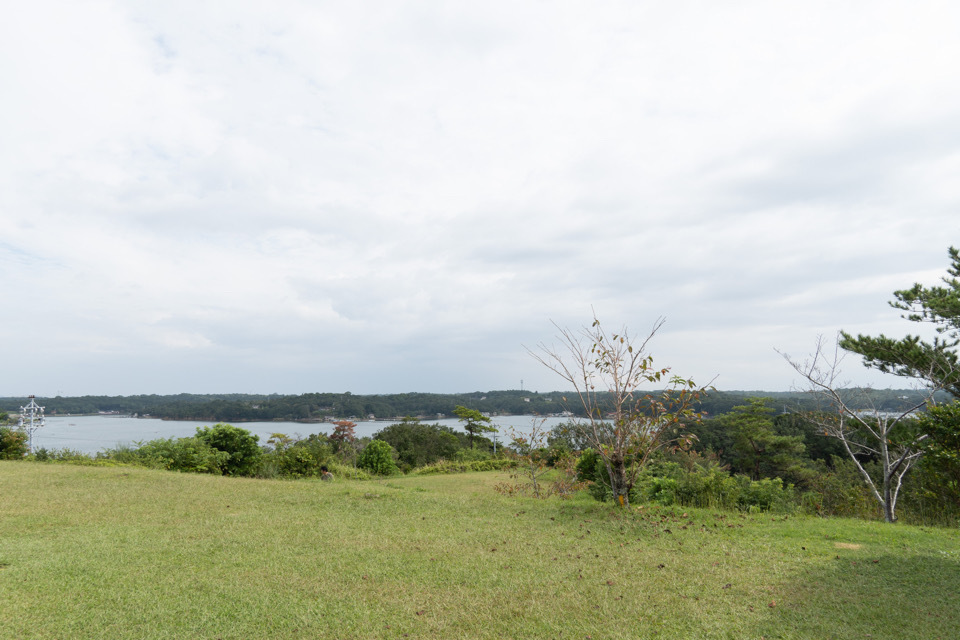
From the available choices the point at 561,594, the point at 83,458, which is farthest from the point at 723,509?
the point at 83,458

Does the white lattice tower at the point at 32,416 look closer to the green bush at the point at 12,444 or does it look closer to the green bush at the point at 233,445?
the green bush at the point at 12,444

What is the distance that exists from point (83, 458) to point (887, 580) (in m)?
16.1

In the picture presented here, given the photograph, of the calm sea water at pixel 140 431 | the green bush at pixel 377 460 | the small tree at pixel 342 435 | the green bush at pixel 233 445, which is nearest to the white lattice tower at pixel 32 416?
the calm sea water at pixel 140 431

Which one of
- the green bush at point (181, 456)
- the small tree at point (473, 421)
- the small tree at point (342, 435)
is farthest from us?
the small tree at point (473, 421)

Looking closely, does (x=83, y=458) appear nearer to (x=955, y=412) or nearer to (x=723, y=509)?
(x=723, y=509)

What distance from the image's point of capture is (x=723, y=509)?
25.1ft

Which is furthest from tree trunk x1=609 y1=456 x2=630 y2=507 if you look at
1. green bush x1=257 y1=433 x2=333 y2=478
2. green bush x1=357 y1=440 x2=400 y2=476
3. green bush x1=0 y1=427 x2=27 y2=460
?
green bush x1=0 y1=427 x2=27 y2=460

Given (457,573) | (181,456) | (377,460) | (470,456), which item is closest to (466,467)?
(470,456)

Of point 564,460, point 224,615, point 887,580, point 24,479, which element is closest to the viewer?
point 224,615

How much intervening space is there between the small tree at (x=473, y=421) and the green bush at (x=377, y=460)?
337 inches

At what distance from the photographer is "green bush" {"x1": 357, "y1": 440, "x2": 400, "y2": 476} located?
18250mm

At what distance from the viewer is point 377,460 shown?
18281 mm

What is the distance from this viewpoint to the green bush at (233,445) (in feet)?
43.0

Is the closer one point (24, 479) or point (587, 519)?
point (587, 519)
